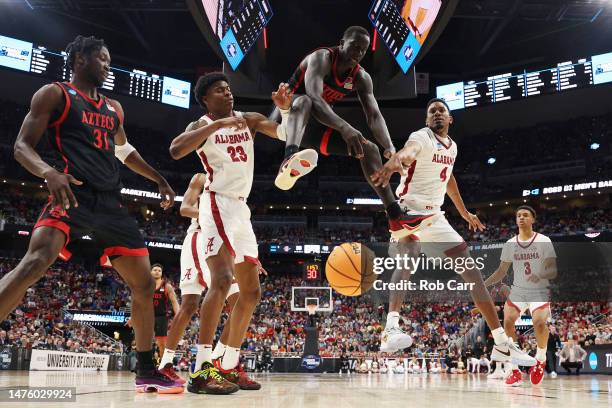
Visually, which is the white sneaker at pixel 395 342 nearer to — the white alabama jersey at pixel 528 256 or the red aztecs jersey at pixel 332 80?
the red aztecs jersey at pixel 332 80

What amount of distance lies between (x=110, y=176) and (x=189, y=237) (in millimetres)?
3075

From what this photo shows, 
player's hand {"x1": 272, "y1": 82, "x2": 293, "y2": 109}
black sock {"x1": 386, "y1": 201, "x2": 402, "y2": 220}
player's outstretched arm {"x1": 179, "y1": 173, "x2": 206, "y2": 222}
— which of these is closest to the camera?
player's hand {"x1": 272, "y1": 82, "x2": 293, "y2": 109}

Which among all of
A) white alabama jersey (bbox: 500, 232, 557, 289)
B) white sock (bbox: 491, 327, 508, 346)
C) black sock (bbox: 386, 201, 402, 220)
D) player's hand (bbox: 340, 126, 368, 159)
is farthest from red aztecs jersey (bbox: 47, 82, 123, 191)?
white alabama jersey (bbox: 500, 232, 557, 289)

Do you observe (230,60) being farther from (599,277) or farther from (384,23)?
(599,277)

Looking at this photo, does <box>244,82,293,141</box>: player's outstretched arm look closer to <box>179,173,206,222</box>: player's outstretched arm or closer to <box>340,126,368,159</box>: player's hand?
<box>340,126,368,159</box>: player's hand

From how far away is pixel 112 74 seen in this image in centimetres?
2584

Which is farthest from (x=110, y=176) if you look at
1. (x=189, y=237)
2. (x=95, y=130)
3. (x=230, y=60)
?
(x=230, y=60)

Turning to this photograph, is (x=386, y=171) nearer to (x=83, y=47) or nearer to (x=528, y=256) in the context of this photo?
(x=83, y=47)

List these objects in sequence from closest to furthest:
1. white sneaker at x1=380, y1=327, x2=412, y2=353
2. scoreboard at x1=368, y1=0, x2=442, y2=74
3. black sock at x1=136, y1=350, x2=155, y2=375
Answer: black sock at x1=136, y1=350, x2=155, y2=375, white sneaker at x1=380, y1=327, x2=412, y2=353, scoreboard at x1=368, y1=0, x2=442, y2=74

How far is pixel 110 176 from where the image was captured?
3613 millimetres

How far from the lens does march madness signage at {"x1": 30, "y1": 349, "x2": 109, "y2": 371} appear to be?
14055mm

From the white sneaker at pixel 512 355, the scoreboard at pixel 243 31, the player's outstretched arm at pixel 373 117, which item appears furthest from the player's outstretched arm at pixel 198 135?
the scoreboard at pixel 243 31

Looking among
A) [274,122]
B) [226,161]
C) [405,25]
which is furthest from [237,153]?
[405,25]

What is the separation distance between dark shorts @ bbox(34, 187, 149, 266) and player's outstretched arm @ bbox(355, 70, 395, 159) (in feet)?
7.45
